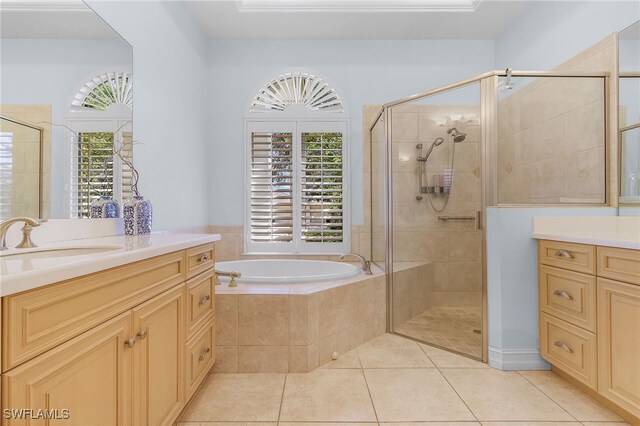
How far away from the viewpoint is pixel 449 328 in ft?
7.95

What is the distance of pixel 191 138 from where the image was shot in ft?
9.44

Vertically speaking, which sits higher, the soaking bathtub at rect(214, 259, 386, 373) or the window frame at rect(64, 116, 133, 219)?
the window frame at rect(64, 116, 133, 219)

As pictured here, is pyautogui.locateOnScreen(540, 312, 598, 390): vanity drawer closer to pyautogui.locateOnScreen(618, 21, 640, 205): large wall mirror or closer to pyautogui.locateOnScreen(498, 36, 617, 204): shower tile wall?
pyautogui.locateOnScreen(498, 36, 617, 204): shower tile wall

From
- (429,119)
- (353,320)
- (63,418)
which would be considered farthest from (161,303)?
(429,119)

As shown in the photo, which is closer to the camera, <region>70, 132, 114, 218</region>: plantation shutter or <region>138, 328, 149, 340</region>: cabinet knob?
<region>138, 328, 149, 340</region>: cabinet knob

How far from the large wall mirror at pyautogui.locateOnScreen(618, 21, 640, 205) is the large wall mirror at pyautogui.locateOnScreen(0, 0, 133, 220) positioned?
9.86ft

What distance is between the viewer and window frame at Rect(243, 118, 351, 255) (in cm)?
323

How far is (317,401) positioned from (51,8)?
7.21 feet

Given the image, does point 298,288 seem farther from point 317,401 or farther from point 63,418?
point 63,418

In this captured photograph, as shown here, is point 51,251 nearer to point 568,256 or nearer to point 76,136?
point 76,136

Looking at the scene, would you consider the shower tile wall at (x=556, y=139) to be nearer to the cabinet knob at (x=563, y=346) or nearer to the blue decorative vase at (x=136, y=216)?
the cabinet knob at (x=563, y=346)

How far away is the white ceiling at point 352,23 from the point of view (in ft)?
9.28

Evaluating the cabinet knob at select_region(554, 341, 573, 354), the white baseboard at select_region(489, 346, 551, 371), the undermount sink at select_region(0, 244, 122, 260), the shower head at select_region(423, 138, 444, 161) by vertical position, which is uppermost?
the shower head at select_region(423, 138, 444, 161)

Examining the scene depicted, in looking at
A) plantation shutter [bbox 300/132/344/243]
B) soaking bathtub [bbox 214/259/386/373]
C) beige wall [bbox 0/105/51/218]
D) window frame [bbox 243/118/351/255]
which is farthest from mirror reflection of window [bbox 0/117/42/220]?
plantation shutter [bbox 300/132/344/243]
